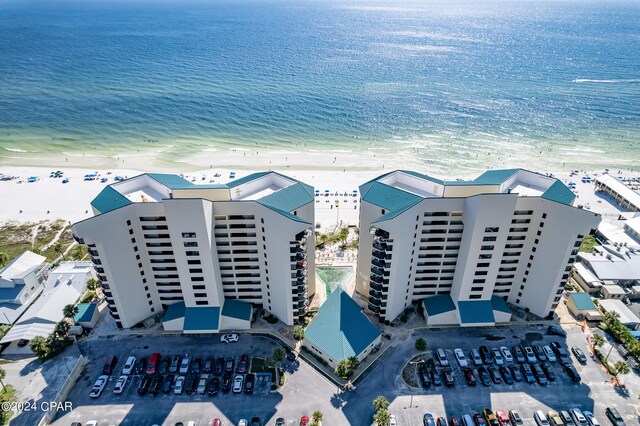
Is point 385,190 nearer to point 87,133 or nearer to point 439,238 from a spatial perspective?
point 439,238

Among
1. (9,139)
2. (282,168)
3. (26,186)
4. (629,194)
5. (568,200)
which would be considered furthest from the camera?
(9,139)

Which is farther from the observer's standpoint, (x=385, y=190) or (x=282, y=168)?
(x=282, y=168)

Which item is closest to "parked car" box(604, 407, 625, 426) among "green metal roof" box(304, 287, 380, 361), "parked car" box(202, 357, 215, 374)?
"green metal roof" box(304, 287, 380, 361)

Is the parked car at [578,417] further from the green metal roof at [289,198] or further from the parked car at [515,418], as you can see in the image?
the green metal roof at [289,198]

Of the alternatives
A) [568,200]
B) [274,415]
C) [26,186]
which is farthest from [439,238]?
[26,186]

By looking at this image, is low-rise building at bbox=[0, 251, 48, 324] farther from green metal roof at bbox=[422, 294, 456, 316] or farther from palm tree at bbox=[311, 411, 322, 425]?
green metal roof at bbox=[422, 294, 456, 316]

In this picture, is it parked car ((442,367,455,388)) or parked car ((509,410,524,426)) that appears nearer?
parked car ((509,410,524,426))

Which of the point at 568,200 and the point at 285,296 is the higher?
the point at 568,200

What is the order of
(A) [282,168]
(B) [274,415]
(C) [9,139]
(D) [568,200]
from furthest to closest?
(C) [9,139] → (A) [282,168] → (D) [568,200] → (B) [274,415]
